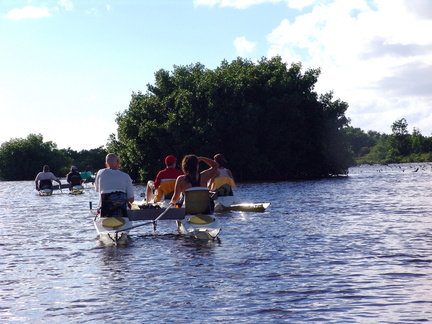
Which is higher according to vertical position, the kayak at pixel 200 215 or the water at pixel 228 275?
the kayak at pixel 200 215

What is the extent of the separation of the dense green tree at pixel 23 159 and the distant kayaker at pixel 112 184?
141 metres

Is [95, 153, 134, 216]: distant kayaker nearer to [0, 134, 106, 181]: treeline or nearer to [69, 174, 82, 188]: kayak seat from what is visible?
[69, 174, 82, 188]: kayak seat

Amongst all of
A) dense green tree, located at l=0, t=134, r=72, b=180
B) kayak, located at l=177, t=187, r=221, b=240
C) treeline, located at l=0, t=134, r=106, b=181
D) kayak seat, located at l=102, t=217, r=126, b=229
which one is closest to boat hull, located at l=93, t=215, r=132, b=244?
kayak seat, located at l=102, t=217, r=126, b=229

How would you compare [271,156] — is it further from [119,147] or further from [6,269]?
[6,269]

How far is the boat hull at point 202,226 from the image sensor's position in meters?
16.5

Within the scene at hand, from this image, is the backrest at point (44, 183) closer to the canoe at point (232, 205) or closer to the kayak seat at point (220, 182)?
the canoe at point (232, 205)

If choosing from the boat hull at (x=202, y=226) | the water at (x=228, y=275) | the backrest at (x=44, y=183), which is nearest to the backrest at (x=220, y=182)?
the water at (x=228, y=275)

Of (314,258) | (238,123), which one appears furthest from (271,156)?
(314,258)

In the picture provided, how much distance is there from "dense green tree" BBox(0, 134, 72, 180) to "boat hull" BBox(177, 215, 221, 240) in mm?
140454

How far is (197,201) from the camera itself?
648 inches

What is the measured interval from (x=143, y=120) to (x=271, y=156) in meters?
15.2

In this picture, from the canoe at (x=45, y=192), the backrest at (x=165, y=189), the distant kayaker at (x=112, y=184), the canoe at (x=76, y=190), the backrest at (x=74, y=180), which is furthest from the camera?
the canoe at (x=76, y=190)

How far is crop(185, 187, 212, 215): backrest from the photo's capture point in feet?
53.6

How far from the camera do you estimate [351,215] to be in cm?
2422
